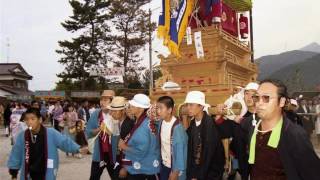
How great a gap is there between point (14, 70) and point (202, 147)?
49040mm

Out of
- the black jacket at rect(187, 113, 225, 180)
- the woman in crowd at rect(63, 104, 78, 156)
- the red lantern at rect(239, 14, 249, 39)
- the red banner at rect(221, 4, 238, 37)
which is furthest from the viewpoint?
the red lantern at rect(239, 14, 249, 39)

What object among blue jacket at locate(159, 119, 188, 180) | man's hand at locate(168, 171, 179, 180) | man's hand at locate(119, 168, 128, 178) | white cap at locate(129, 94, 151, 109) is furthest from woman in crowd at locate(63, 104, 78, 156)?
man's hand at locate(168, 171, 179, 180)

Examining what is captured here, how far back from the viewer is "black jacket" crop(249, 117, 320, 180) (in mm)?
2867

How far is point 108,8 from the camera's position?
128ft

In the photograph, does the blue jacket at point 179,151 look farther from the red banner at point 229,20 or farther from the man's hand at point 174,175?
the red banner at point 229,20

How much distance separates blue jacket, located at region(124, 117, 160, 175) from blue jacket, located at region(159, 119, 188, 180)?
10.4 inches

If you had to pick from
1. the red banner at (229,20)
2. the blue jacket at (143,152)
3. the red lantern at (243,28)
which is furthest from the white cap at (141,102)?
the red lantern at (243,28)

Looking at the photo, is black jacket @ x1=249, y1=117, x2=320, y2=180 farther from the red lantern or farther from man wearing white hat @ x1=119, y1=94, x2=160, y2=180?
the red lantern

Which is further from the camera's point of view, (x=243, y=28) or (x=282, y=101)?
(x=243, y=28)

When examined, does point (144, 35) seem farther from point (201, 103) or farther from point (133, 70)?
point (201, 103)

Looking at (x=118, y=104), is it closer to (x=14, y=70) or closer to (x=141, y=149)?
(x=141, y=149)

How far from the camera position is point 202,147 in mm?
4977

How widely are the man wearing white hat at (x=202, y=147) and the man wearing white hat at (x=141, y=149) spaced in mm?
461

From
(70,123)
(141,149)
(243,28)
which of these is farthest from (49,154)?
(243,28)
